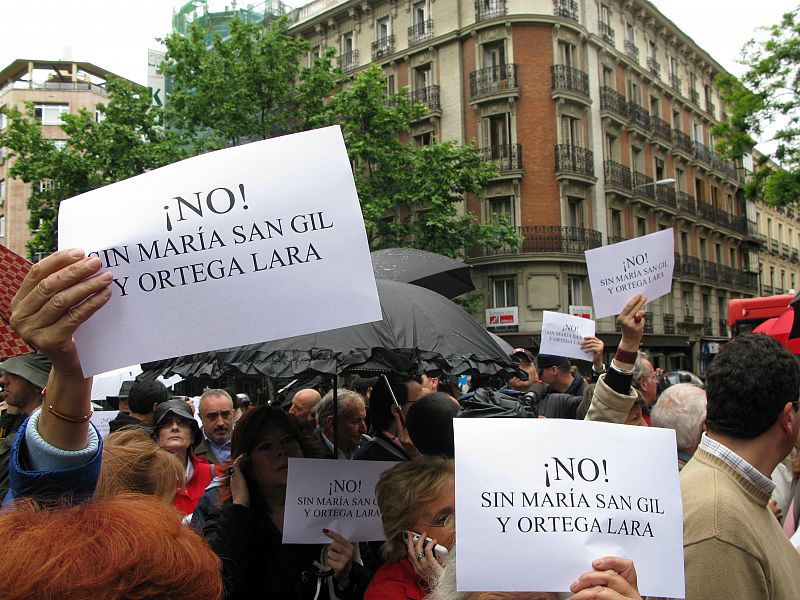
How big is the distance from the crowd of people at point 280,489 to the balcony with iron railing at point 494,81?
27.4m

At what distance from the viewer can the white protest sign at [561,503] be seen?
157cm

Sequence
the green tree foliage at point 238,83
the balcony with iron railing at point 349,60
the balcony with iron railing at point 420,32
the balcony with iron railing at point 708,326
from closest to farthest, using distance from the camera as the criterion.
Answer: the green tree foliage at point 238,83 < the balcony with iron railing at point 420,32 < the balcony with iron railing at point 349,60 < the balcony with iron railing at point 708,326

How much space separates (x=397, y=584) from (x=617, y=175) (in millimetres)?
33593

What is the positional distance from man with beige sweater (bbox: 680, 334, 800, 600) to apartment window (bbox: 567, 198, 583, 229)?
96.6 ft

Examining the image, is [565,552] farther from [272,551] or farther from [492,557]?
[272,551]

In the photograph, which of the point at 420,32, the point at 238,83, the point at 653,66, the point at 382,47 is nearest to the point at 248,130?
the point at 238,83

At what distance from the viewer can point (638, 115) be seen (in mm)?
Answer: 35531

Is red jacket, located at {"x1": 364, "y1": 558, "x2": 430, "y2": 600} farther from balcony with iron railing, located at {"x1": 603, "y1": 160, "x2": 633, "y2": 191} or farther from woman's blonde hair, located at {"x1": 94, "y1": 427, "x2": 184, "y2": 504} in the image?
balcony with iron railing, located at {"x1": 603, "y1": 160, "x2": 633, "y2": 191}

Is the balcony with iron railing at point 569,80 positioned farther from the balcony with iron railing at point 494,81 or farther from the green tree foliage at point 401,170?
the green tree foliage at point 401,170

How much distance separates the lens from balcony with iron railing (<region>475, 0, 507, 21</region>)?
30.2m

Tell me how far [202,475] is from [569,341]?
328 cm

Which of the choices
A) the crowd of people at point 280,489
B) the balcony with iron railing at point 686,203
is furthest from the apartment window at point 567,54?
the crowd of people at point 280,489

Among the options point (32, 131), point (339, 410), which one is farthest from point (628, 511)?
point (32, 131)

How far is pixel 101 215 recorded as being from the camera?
6.05 ft
